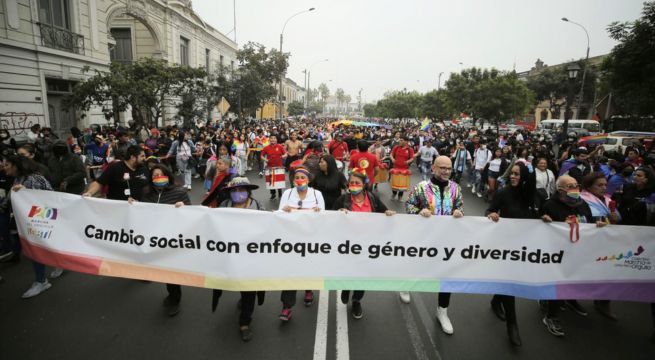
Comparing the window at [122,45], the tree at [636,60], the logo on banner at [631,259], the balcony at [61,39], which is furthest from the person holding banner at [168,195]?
the window at [122,45]

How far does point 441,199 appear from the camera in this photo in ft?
12.4

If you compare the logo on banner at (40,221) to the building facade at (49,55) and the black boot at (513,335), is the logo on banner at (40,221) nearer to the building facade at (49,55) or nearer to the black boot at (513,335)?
the black boot at (513,335)

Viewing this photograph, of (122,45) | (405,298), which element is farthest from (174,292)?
(122,45)

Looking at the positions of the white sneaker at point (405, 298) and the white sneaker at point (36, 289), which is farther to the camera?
the white sneaker at point (405, 298)

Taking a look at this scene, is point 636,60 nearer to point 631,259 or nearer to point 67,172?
point 631,259

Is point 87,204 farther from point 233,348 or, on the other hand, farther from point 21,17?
point 21,17

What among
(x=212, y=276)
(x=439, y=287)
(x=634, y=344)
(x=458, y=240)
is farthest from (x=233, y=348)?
(x=634, y=344)

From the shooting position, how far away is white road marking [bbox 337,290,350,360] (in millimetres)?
3369

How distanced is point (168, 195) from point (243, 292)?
153cm

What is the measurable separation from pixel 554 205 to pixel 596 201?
2.38ft

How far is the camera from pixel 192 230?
3.46 meters

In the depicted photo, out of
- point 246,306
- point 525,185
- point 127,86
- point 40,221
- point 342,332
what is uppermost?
point 127,86

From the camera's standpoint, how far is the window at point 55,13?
578 inches

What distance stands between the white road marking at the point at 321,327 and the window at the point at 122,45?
2951 centimetres
